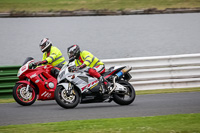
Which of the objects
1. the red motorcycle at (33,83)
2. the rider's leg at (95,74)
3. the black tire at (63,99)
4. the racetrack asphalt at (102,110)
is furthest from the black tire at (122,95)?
the red motorcycle at (33,83)

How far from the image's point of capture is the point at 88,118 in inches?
300

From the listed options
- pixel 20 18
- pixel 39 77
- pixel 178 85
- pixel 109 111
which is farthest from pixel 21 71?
pixel 20 18

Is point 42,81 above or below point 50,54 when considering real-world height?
below

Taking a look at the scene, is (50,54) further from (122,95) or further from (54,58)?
(122,95)

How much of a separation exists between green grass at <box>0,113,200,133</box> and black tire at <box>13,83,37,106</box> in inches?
122

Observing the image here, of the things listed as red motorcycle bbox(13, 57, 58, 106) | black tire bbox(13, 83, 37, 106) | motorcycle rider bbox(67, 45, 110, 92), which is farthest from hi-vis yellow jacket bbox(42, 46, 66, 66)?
motorcycle rider bbox(67, 45, 110, 92)

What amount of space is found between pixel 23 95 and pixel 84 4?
37.8 feet

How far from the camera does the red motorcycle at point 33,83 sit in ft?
33.4

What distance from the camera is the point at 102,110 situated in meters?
8.77

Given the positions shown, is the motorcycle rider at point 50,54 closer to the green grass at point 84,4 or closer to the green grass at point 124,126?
the green grass at point 124,126

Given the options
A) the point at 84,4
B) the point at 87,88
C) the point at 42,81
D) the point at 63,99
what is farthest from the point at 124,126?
the point at 84,4

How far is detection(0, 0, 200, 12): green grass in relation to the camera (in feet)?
66.9

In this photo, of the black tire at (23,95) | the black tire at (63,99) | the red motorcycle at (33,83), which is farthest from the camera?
the red motorcycle at (33,83)

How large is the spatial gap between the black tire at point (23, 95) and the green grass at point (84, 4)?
1038 cm
